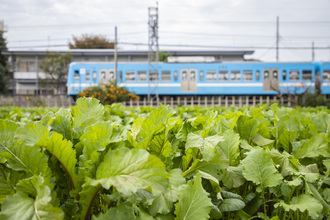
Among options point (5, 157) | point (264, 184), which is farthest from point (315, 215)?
point (5, 157)

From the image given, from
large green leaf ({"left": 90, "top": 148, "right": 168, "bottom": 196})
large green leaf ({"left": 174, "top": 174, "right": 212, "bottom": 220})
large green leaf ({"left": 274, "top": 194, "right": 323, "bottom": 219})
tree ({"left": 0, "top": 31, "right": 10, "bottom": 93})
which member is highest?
tree ({"left": 0, "top": 31, "right": 10, "bottom": 93})

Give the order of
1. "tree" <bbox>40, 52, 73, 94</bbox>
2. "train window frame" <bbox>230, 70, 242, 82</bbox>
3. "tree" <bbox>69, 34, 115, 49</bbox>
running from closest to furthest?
"train window frame" <bbox>230, 70, 242, 82</bbox> → "tree" <bbox>40, 52, 73, 94</bbox> → "tree" <bbox>69, 34, 115, 49</bbox>

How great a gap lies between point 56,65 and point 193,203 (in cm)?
3720

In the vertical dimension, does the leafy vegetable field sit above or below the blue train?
below

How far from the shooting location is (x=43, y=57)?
38.0 meters

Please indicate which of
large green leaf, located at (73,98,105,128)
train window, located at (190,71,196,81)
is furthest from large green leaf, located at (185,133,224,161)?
train window, located at (190,71,196,81)

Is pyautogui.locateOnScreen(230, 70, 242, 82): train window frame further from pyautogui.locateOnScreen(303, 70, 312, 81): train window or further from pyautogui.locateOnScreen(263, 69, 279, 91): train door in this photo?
pyautogui.locateOnScreen(303, 70, 312, 81): train window

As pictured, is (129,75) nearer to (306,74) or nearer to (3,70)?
(306,74)

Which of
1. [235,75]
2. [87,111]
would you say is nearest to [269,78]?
[235,75]

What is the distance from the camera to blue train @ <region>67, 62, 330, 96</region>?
2072cm

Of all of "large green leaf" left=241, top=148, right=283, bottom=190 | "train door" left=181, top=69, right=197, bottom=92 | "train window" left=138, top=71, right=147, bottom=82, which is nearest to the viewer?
"large green leaf" left=241, top=148, right=283, bottom=190

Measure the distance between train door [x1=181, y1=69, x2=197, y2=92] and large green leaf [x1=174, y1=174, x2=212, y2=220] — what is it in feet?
65.8

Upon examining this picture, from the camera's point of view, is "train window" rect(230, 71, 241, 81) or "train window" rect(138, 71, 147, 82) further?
"train window" rect(138, 71, 147, 82)

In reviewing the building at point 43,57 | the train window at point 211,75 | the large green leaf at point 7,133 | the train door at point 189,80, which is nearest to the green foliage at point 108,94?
the train door at point 189,80
